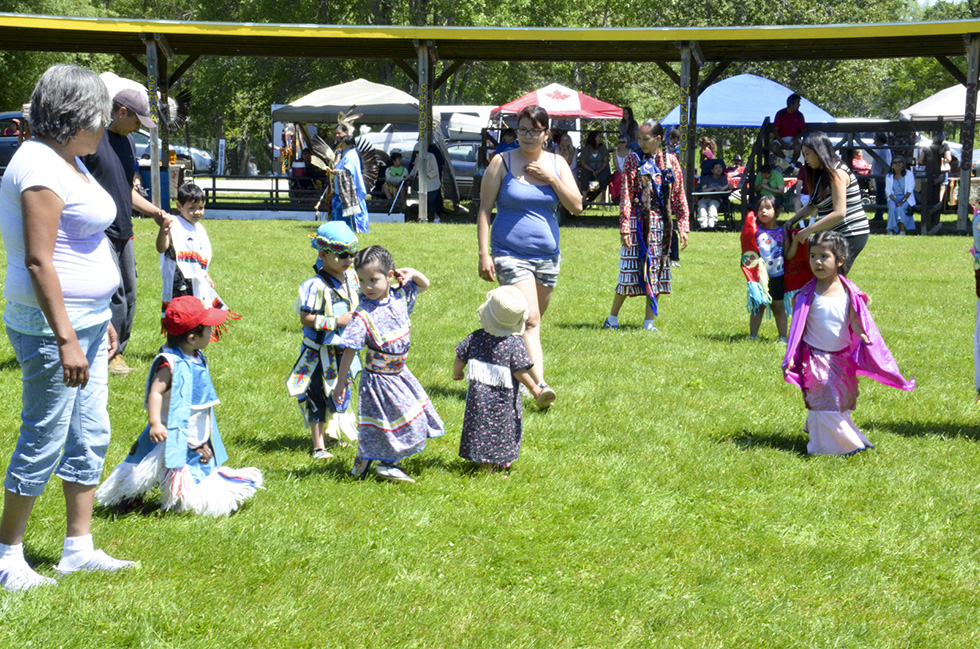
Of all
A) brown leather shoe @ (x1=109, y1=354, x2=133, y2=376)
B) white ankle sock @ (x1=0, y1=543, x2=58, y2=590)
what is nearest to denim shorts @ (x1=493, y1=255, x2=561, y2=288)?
brown leather shoe @ (x1=109, y1=354, x2=133, y2=376)

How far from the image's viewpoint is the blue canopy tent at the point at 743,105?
25.7m

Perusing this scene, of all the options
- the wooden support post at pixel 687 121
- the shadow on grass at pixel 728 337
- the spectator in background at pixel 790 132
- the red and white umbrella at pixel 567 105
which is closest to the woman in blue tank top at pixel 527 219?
the shadow on grass at pixel 728 337

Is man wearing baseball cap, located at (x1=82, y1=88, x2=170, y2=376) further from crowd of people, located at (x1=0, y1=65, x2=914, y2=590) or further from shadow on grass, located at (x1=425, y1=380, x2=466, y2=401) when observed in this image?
shadow on grass, located at (x1=425, y1=380, x2=466, y2=401)

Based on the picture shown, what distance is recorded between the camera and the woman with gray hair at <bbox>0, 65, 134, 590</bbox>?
3.47m

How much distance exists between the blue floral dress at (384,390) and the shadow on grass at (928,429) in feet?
10.6

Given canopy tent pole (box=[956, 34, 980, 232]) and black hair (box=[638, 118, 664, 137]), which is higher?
canopy tent pole (box=[956, 34, 980, 232])

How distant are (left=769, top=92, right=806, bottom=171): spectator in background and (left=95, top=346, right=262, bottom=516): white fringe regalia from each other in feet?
55.4

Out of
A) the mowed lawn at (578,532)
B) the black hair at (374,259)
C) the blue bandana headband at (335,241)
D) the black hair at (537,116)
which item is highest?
the black hair at (537,116)

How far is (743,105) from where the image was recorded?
1037 inches

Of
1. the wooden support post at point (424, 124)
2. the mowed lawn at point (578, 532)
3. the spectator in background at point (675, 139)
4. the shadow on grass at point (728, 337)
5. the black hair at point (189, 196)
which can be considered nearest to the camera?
the mowed lawn at point (578, 532)

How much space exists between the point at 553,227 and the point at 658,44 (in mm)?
15801

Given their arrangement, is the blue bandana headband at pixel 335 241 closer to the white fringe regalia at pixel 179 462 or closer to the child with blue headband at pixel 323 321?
the child with blue headband at pixel 323 321

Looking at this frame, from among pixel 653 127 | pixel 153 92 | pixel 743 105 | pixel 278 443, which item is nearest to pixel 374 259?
pixel 278 443

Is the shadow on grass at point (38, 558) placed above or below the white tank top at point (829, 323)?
below
